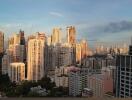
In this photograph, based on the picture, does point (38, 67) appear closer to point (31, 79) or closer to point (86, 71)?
point (31, 79)

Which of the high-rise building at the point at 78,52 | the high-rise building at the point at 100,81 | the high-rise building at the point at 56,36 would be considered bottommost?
the high-rise building at the point at 100,81

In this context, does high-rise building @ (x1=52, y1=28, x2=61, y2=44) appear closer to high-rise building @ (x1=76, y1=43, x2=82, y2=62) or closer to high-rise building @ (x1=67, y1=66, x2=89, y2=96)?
high-rise building @ (x1=76, y1=43, x2=82, y2=62)

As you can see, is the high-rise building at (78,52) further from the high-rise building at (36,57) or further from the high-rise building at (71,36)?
the high-rise building at (36,57)

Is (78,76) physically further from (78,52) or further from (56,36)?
(56,36)

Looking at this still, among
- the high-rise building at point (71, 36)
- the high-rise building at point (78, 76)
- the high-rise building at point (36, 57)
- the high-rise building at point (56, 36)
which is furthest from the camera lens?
the high-rise building at point (78, 76)

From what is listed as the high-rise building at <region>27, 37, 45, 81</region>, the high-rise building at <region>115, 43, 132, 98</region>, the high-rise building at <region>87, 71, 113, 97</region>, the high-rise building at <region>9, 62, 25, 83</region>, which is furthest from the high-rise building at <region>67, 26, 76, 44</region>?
the high-rise building at <region>87, 71, 113, 97</region>

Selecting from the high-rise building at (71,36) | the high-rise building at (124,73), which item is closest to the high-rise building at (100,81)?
the high-rise building at (124,73)

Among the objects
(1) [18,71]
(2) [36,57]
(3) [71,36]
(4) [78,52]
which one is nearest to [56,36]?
(3) [71,36]
